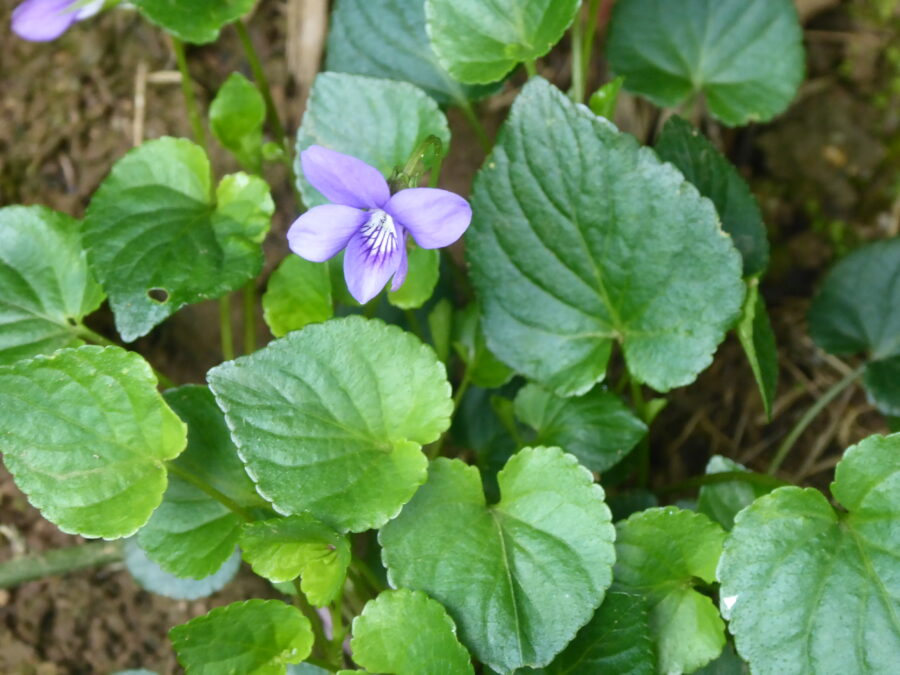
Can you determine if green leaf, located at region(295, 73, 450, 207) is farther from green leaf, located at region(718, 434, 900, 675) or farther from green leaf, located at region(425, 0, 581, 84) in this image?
green leaf, located at region(718, 434, 900, 675)

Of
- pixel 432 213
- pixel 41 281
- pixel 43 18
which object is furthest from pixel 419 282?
pixel 43 18

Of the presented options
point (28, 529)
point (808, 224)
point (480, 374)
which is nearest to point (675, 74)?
point (808, 224)

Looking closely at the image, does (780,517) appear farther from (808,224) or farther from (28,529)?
(28,529)

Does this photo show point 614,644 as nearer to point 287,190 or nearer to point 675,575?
point 675,575

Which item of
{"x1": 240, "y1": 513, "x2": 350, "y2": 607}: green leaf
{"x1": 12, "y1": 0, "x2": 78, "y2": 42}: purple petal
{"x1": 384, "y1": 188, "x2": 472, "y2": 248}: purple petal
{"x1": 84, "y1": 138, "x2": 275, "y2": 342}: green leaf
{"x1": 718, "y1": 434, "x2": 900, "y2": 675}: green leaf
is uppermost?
{"x1": 384, "y1": 188, "x2": 472, "y2": 248}: purple petal

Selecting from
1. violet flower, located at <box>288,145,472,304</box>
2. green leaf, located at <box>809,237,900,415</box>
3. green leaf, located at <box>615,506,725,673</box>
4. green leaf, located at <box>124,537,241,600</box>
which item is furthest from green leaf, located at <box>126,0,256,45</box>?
green leaf, located at <box>809,237,900,415</box>
